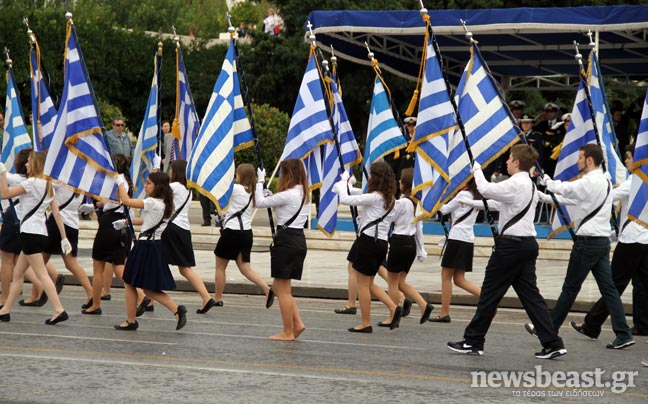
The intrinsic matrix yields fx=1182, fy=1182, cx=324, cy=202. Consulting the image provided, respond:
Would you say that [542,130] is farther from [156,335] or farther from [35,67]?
[156,335]

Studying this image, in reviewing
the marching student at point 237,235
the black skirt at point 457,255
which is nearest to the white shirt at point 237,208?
the marching student at point 237,235

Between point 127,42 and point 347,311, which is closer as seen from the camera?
point 347,311

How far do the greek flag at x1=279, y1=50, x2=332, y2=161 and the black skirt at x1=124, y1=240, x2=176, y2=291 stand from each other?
306 cm

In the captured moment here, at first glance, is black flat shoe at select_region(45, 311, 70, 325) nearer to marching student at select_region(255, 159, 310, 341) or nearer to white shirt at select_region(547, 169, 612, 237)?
marching student at select_region(255, 159, 310, 341)

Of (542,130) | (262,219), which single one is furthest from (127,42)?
(542,130)

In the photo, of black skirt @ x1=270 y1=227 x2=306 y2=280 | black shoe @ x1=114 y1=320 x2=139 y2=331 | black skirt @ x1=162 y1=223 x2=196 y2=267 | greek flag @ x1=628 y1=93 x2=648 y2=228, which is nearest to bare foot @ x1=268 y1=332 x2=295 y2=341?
black skirt @ x1=270 y1=227 x2=306 y2=280

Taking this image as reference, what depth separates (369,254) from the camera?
1171cm

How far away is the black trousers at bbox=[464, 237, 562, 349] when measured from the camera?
992cm

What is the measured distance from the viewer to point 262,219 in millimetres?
26625

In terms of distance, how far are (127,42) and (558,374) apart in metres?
36.1

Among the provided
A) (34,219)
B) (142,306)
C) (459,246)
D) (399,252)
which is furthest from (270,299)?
(34,219)

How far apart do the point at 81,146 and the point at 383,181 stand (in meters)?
3.36

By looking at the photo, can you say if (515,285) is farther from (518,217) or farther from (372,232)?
(372,232)

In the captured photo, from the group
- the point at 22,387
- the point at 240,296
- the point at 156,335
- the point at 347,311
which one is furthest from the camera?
the point at 240,296
